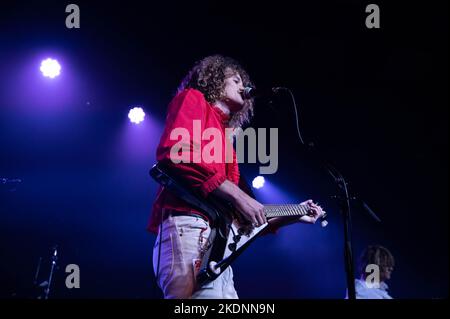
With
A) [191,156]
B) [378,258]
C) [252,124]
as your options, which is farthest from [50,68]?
[378,258]

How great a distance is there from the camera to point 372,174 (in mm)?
7145

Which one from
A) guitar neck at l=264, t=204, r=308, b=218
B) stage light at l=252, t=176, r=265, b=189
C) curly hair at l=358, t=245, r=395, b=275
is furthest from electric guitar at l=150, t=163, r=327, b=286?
stage light at l=252, t=176, r=265, b=189

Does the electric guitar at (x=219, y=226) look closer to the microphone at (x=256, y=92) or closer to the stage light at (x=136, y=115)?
the microphone at (x=256, y=92)

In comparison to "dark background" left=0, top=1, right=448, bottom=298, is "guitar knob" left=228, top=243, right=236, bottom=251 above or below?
below

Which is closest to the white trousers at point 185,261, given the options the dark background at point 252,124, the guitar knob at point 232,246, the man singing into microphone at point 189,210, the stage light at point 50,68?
the man singing into microphone at point 189,210

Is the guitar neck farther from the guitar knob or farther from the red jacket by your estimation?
the guitar knob

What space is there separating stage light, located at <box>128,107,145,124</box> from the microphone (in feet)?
13.0

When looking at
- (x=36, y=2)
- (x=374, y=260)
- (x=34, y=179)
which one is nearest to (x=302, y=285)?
(x=374, y=260)

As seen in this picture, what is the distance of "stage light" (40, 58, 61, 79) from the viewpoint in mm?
5457

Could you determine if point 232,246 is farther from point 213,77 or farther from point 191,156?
point 213,77

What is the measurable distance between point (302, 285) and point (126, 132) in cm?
460

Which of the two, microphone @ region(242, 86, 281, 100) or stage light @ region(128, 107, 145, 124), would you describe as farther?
stage light @ region(128, 107, 145, 124)

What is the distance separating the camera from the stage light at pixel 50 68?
5.46 meters

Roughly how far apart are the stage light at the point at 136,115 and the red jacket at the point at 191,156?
415 cm
